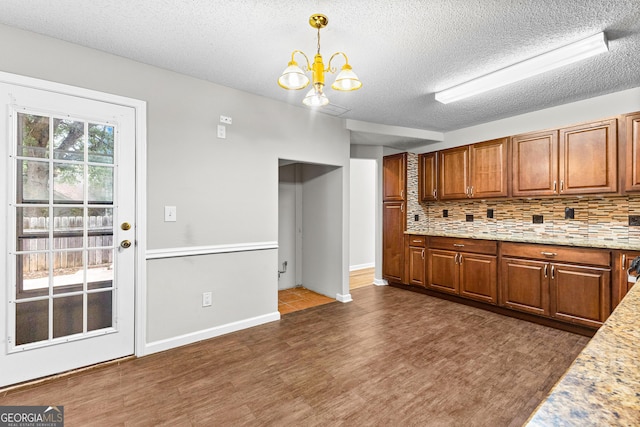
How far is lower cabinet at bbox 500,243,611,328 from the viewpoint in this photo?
275 centimetres

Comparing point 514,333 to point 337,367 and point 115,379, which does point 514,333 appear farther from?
point 115,379

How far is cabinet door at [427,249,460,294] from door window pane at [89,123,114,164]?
3871mm

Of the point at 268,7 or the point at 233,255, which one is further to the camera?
the point at 233,255

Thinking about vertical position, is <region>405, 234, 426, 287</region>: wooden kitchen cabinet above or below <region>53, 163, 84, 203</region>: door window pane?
below

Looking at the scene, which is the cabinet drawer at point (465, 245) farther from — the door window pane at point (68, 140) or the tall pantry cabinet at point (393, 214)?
the door window pane at point (68, 140)

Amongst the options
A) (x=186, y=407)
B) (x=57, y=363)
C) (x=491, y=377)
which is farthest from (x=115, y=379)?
(x=491, y=377)

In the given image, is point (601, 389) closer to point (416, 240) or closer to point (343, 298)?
point (343, 298)

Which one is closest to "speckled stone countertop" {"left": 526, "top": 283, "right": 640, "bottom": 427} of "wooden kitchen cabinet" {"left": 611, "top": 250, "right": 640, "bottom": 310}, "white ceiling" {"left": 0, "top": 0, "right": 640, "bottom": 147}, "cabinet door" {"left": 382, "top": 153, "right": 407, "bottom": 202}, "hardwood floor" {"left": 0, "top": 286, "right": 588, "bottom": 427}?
"hardwood floor" {"left": 0, "top": 286, "right": 588, "bottom": 427}

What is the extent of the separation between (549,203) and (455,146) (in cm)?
140

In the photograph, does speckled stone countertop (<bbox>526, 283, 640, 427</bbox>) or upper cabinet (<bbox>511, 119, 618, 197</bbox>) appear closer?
speckled stone countertop (<bbox>526, 283, 640, 427</bbox>)

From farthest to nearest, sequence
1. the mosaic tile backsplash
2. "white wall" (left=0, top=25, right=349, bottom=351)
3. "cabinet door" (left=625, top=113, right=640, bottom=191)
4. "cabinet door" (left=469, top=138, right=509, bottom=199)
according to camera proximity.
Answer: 1. "cabinet door" (left=469, top=138, right=509, bottom=199)
2. the mosaic tile backsplash
3. "cabinet door" (left=625, top=113, right=640, bottom=191)
4. "white wall" (left=0, top=25, right=349, bottom=351)

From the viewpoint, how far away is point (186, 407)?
5.98ft

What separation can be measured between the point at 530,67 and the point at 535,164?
4.66ft

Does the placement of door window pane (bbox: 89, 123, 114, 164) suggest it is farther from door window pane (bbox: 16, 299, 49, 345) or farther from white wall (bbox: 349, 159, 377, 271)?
white wall (bbox: 349, 159, 377, 271)
